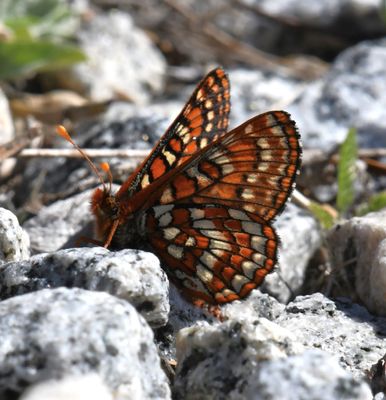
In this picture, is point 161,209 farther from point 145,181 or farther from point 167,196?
point 145,181

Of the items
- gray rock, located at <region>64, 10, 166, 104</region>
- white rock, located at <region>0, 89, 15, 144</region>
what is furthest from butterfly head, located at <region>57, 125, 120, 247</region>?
gray rock, located at <region>64, 10, 166, 104</region>

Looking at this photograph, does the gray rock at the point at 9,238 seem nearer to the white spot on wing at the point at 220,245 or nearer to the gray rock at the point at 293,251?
the white spot on wing at the point at 220,245

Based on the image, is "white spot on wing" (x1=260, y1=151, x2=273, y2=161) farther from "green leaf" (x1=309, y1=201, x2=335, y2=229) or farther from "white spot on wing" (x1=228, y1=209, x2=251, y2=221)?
"green leaf" (x1=309, y1=201, x2=335, y2=229)

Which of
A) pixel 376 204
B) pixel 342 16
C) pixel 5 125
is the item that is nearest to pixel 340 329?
pixel 376 204

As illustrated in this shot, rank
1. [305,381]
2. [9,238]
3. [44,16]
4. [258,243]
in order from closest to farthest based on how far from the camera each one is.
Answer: [305,381] → [9,238] → [258,243] → [44,16]

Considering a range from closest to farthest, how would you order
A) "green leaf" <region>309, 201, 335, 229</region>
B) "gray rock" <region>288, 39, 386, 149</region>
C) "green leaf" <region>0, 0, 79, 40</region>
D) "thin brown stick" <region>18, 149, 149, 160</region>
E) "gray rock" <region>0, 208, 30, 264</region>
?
"gray rock" <region>0, 208, 30, 264</region> → "green leaf" <region>309, 201, 335, 229</region> → "thin brown stick" <region>18, 149, 149, 160</region> → "gray rock" <region>288, 39, 386, 149</region> → "green leaf" <region>0, 0, 79, 40</region>
